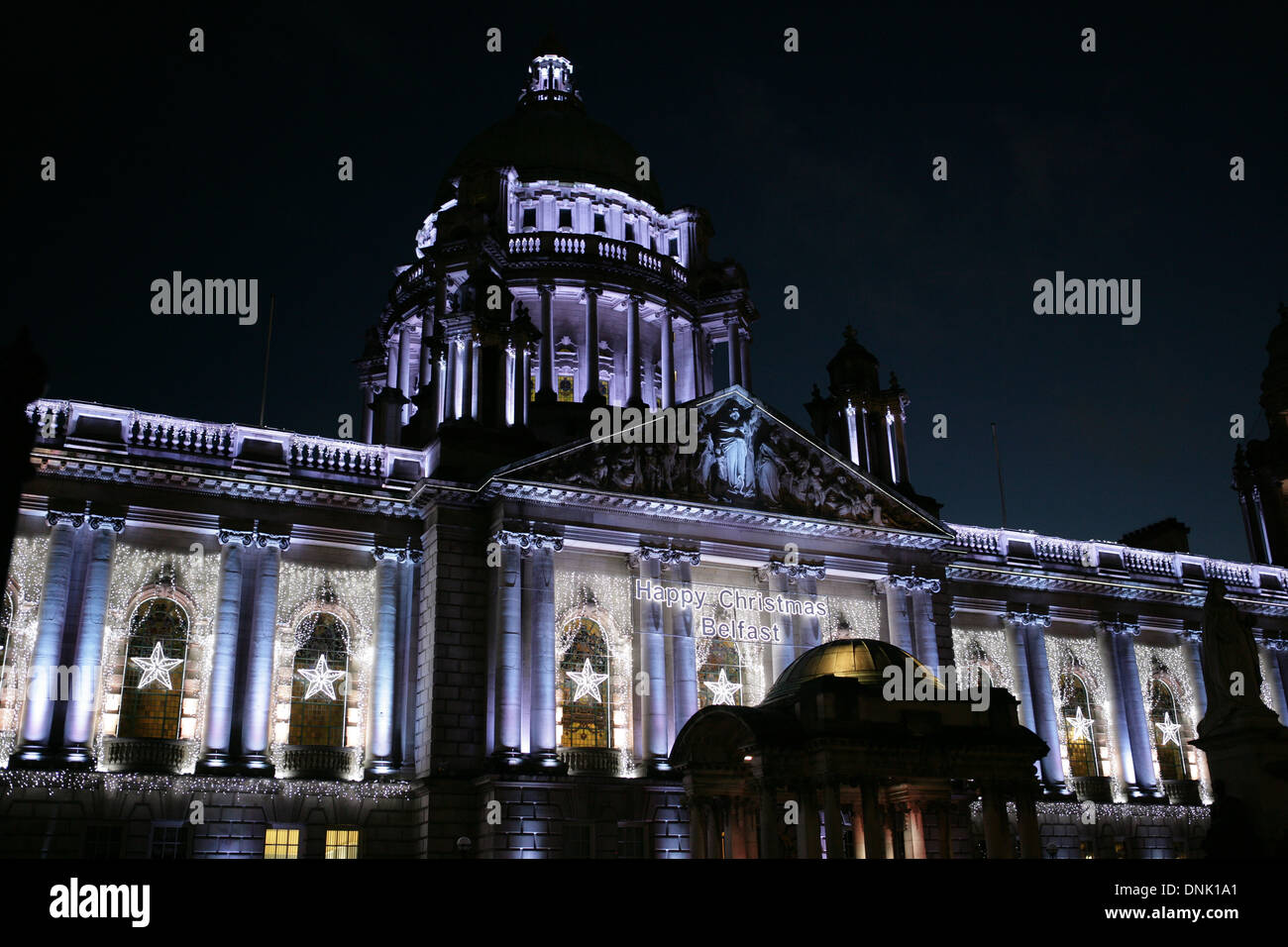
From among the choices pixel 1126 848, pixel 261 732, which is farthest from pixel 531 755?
pixel 1126 848

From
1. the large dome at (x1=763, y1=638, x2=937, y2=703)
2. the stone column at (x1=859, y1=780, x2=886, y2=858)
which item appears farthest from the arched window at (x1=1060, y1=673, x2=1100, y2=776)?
the stone column at (x1=859, y1=780, x2=886, y2=858)

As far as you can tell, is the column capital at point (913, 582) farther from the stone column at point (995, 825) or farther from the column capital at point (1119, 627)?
the stone column at point (995, 825)

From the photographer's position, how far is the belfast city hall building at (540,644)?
26.7 metres

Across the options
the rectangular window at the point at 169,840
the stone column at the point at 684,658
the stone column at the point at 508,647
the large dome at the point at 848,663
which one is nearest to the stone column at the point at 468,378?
the stone column at the point at 508,647

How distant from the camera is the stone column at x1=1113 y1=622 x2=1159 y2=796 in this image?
46781mm

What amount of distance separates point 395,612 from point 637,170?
31504 millimetres

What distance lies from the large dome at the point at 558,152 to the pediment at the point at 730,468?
1984cm

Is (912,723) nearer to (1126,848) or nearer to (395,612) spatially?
(395,612)

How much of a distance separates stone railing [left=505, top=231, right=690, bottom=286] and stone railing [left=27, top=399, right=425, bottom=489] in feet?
56.4

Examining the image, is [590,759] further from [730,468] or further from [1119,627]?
[1119,627]

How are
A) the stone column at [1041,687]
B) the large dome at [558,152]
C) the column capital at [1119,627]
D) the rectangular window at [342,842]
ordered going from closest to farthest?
1. the rectangular window at [342,842]
2. the stone column at [1041,687]
3. the column capital at [1119,627]
4. the large dome at [558,152]

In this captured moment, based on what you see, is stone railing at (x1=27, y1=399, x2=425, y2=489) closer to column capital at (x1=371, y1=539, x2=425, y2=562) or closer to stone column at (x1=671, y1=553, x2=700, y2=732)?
column capital at (x1=371, y1=539, x2=425, y2=562)

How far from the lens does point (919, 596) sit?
138 feet

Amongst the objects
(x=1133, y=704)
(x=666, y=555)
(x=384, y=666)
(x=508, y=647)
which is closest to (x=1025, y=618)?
(x=1133, y=704)
